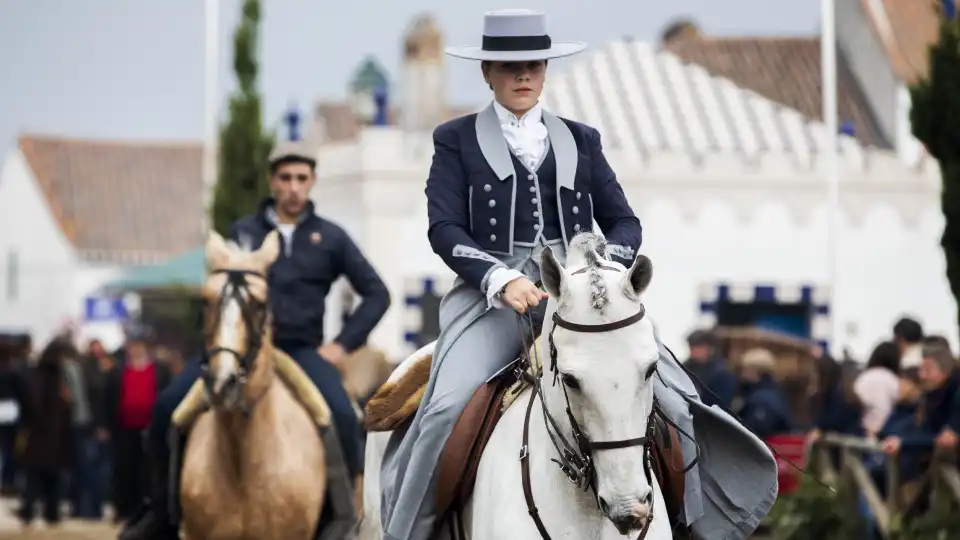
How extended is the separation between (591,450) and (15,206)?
68.9 m

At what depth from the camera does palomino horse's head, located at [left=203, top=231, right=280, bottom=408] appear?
1003 centimetres

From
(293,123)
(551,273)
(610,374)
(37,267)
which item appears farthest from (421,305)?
(37,267)

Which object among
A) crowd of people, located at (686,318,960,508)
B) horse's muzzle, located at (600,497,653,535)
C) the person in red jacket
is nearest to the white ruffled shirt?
horse's muzzle, located at (600,497,653,535)

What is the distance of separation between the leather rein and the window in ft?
219

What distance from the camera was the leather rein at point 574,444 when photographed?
6.29 m

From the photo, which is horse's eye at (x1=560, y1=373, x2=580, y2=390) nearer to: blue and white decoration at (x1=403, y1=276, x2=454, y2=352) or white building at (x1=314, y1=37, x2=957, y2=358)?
blue and white decoration at (x1=403, y1=276, x2=454, y2=352)

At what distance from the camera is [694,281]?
3416 centimetres

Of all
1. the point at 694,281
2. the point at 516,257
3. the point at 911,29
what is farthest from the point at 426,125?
the point at 516,257

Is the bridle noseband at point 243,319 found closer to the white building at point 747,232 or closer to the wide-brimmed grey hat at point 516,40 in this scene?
the wide-brimmed grey hat at point 516,40

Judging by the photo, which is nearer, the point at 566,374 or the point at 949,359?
the point at 566,374

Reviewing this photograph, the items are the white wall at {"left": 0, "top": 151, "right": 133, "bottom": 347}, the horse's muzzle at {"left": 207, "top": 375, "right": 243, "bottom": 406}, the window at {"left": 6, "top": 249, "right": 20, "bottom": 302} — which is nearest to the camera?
the horse's muzzle at {"left": 207, "top": 375, "right": 243, "bottom": 406}

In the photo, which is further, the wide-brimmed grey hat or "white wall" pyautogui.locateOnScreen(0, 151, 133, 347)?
"white wall" pyautogui.locateOnScreen(0, 151, 133, 347)

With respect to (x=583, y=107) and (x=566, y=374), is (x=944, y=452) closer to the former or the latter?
(x=566, y=374)

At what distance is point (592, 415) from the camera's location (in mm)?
6270
